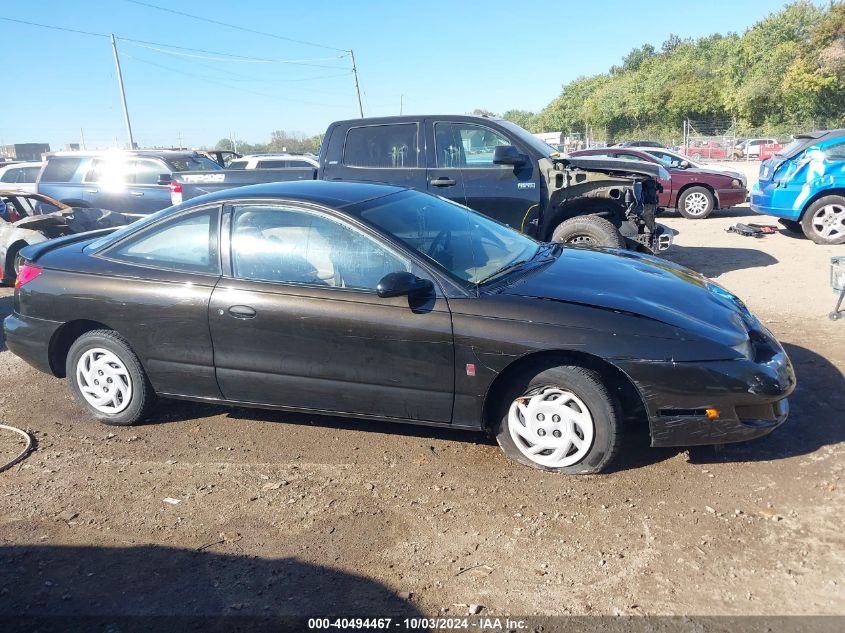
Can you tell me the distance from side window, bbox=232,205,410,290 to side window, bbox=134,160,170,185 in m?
9.19

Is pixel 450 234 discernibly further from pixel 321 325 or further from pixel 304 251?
pixel 321 325

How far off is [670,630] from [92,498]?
308 cm

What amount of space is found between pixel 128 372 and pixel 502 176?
183 inches

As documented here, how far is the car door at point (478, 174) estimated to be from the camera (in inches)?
297

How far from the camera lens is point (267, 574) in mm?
3039

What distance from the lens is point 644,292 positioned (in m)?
3.98

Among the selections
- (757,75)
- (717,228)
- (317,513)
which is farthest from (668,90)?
(317,513)

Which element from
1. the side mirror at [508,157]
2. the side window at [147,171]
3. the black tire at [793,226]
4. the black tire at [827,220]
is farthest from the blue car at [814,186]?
the side window at [147,171]

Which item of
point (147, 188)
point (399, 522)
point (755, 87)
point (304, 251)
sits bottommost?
point (399, 522)

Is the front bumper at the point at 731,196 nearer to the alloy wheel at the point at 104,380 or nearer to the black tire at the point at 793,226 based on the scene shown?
the black tire at the point at 793,226

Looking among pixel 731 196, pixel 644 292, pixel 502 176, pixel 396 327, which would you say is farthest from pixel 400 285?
pixel 731 196

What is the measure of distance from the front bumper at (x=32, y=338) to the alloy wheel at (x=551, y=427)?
127 inches

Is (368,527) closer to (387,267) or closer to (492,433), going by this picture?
(492,433)

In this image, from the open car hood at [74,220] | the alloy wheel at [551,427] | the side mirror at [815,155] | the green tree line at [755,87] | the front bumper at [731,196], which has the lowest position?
the alloy wheel at [551,427]
